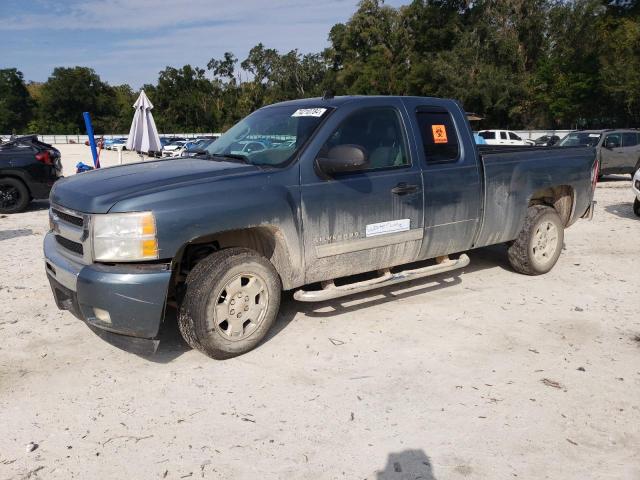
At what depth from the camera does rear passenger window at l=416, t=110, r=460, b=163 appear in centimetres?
495

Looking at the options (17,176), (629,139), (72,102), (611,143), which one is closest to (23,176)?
(17,176)

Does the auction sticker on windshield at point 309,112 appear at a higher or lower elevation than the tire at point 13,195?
higher

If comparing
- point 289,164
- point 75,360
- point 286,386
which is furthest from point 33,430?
point 289,164

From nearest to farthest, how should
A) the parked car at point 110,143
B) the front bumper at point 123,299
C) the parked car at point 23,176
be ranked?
the front bumper at point 123,299 < the parked car at point 23,176 < the parked car at point 110,143

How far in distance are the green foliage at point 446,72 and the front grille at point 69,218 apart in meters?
34.7

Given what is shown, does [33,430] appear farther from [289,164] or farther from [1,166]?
[1,166]

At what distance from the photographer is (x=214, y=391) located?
3.61 meters

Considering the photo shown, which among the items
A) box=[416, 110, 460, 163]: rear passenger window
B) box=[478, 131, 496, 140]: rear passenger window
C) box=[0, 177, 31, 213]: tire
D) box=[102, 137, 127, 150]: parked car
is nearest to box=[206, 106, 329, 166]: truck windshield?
box=[416, 110, 460, 163]: rear passenger window

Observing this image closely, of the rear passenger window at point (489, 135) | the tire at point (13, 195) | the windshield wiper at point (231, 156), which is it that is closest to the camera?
the windshield wiper at point (231, 156)

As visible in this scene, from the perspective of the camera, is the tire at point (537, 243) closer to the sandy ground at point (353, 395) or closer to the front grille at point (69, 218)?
the sandy ground at point (353, 395)

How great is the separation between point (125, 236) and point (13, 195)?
29.2ft

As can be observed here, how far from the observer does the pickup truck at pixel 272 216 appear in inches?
141

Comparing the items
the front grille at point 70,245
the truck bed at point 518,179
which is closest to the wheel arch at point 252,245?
the front grille at point 70,245

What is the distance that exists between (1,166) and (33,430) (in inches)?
357
